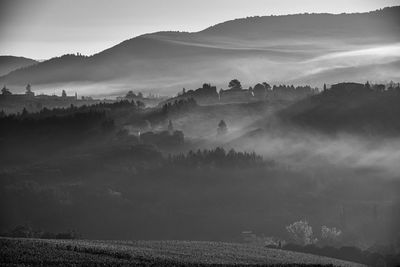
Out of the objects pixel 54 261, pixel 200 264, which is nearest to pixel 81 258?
pixel 54 261

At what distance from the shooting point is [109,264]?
616 ft

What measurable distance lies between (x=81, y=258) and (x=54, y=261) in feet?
23.0

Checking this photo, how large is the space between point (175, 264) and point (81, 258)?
55.9ft

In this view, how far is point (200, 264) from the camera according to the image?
199 metres

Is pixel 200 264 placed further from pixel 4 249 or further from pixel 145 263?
pixel 4 249

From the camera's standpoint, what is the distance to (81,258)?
7584 inches

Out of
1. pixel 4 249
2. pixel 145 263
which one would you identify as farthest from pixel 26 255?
pixel 145 263

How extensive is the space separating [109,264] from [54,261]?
946cm

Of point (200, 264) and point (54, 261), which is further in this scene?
point (200, 264)

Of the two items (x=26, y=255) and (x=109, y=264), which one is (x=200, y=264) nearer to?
(x=109, y=264)

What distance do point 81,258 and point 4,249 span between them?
14.8 m

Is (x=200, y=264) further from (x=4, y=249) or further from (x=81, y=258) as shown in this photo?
(x=4, y=249)

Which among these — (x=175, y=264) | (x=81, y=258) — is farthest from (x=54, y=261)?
(x=175, y=264)

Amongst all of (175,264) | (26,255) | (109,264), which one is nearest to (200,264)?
(175,264)
